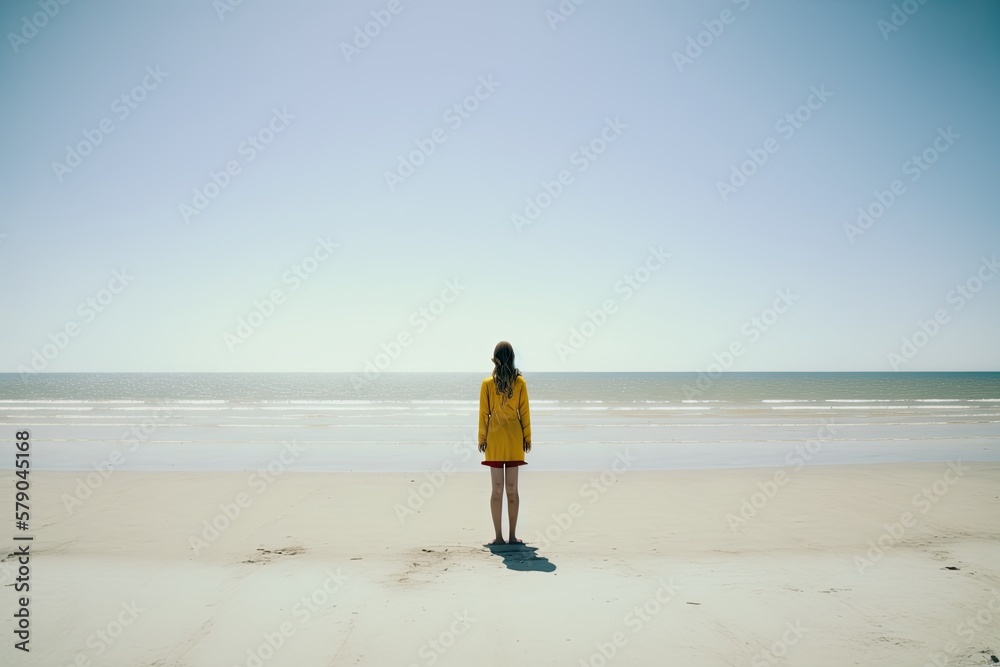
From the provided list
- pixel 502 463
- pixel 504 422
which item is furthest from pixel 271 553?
pixel 504 422

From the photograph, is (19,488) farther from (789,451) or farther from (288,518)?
(789,451)

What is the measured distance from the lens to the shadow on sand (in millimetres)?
5266

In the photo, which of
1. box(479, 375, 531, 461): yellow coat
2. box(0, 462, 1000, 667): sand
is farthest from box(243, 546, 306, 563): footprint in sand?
box(479, 375, 531, 461): yellow coat

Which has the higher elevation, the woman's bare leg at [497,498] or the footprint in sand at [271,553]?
the woman's bare leg at [497,498]

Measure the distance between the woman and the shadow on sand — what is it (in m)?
0.22

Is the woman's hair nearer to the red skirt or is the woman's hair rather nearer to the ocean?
the red skirt

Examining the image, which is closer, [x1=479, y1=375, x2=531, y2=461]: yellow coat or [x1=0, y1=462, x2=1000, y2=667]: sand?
[x1=0, y1=462, x2=1000, y2=667]: sand

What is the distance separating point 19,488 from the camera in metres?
9.23

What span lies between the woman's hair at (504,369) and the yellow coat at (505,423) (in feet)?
0.20

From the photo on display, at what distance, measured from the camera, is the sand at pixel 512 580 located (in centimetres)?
368

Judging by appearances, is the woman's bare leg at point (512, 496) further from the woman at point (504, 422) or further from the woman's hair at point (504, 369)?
the woman's hair at point (504, 369)

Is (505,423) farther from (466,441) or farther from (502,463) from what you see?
(466,441)

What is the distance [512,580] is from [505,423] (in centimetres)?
166

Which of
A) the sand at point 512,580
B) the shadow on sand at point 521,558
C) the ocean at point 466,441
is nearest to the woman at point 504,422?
the shadow on sand at point 521,558
